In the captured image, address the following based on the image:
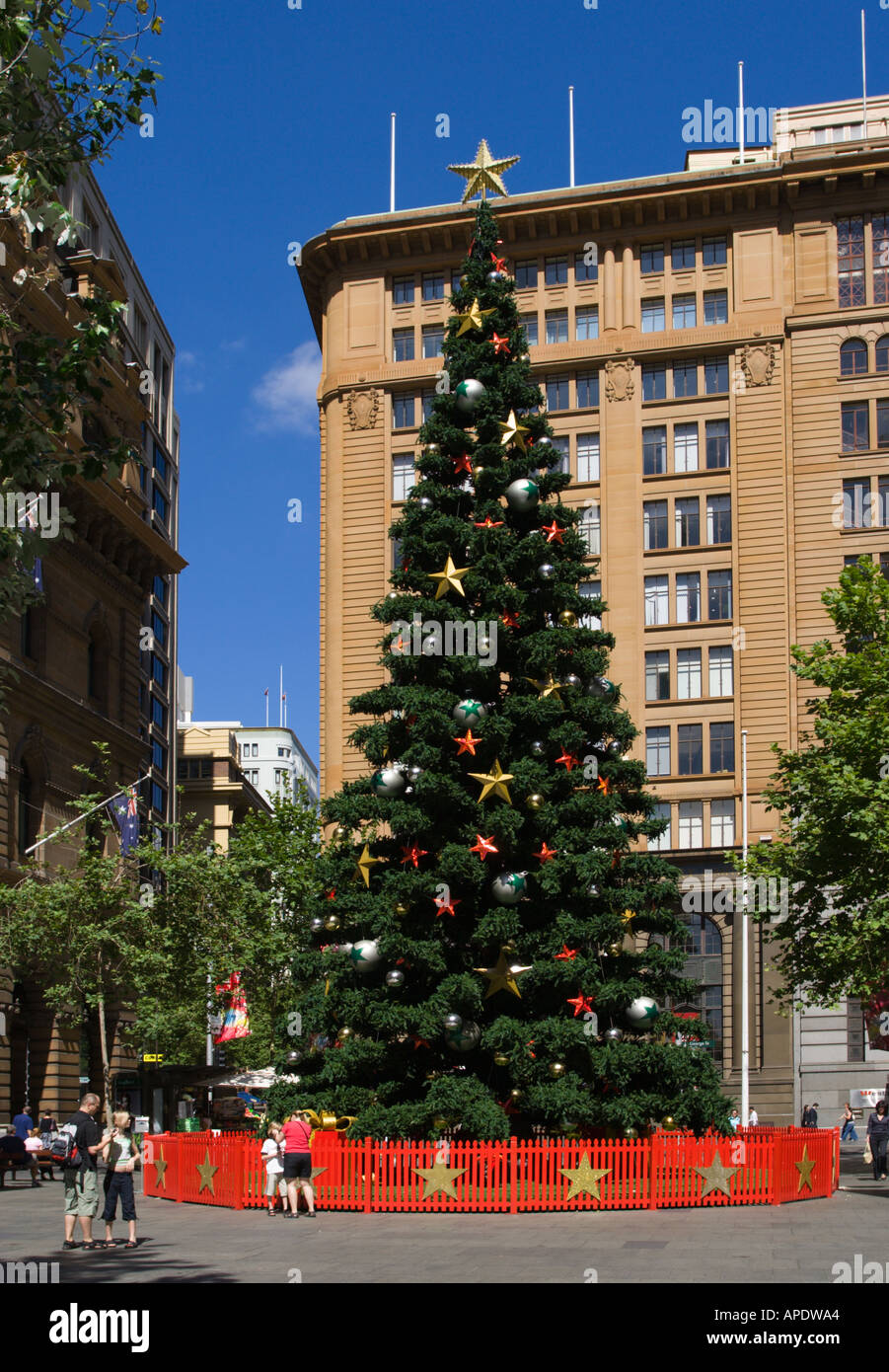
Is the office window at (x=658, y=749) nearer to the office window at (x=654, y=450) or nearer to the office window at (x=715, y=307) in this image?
the office window at (x=654, y=450)

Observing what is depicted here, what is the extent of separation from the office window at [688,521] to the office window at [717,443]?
1814 millimetres

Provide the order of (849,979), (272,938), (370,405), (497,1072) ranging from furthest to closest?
(370,405) < (272,938) < (849,979) < (497,1072)

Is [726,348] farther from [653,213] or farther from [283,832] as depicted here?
[283,832]

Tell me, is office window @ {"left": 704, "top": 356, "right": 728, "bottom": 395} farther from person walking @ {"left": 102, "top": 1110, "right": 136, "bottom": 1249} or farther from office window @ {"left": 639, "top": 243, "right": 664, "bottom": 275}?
person walking @ {"left": 102, "top": 1110, "right": 136, "bottom": 1249}

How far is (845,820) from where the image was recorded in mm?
38906

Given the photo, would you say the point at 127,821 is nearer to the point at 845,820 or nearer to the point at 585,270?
the point at 845,820

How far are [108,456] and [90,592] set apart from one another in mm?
46115

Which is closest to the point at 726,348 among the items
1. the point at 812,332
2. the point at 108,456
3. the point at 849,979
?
the point at 812,332

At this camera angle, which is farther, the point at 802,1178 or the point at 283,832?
the point at 283,832

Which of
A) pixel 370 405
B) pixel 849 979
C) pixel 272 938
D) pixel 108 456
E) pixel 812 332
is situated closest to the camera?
pixel 108 456

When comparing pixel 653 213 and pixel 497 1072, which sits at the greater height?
pixel 653 213

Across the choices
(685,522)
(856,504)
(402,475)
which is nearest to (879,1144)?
(856,504)

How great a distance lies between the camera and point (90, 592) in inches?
2372

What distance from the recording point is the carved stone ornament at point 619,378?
69.6 meters
